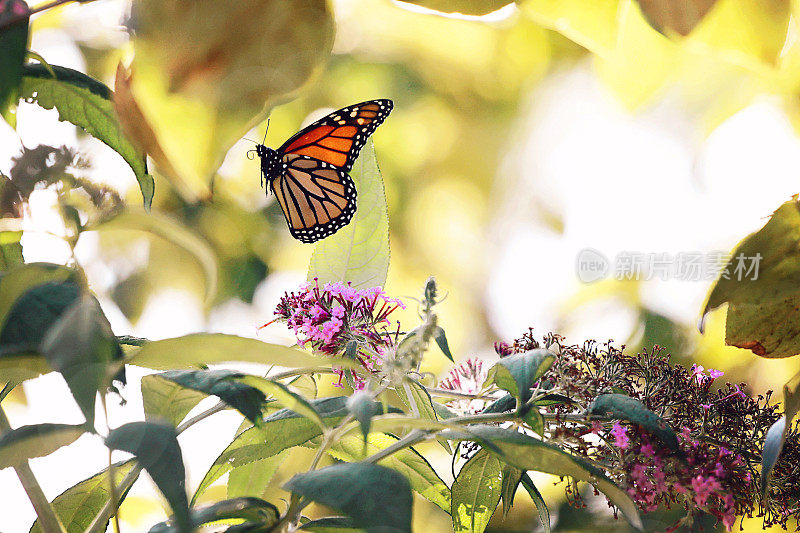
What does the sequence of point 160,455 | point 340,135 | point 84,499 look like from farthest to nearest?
point 340,135 → point 84,499 → point 160,455

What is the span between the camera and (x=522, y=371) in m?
0.20

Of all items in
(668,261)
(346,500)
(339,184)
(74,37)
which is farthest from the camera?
(74,37)

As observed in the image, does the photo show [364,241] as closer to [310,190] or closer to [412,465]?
[412,465]

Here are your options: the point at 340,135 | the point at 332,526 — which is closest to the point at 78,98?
the point at 332,526

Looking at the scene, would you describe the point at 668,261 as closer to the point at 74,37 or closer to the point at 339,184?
the point at 339,184

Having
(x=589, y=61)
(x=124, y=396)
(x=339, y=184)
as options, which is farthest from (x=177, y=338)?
(x=589, y=61)

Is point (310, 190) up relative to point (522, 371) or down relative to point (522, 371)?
up

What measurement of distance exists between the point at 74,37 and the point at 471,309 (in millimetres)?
574

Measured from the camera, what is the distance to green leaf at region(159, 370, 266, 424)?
176 mm

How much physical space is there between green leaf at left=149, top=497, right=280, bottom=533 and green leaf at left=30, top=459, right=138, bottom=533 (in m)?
0.07

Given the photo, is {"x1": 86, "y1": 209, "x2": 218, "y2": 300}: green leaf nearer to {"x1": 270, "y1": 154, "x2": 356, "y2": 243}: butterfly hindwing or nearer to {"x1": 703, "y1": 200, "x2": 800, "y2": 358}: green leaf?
{"x1": 703, "y1": 200, "x2": 800, "y2": 358}: green leaf

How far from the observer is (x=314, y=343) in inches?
11.8

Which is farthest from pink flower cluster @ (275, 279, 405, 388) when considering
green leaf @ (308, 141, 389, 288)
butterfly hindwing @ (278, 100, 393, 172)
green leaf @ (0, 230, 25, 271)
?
butterfly hindwing @ (278, 100, 393, 172)

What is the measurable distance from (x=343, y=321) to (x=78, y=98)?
132 millimetres
